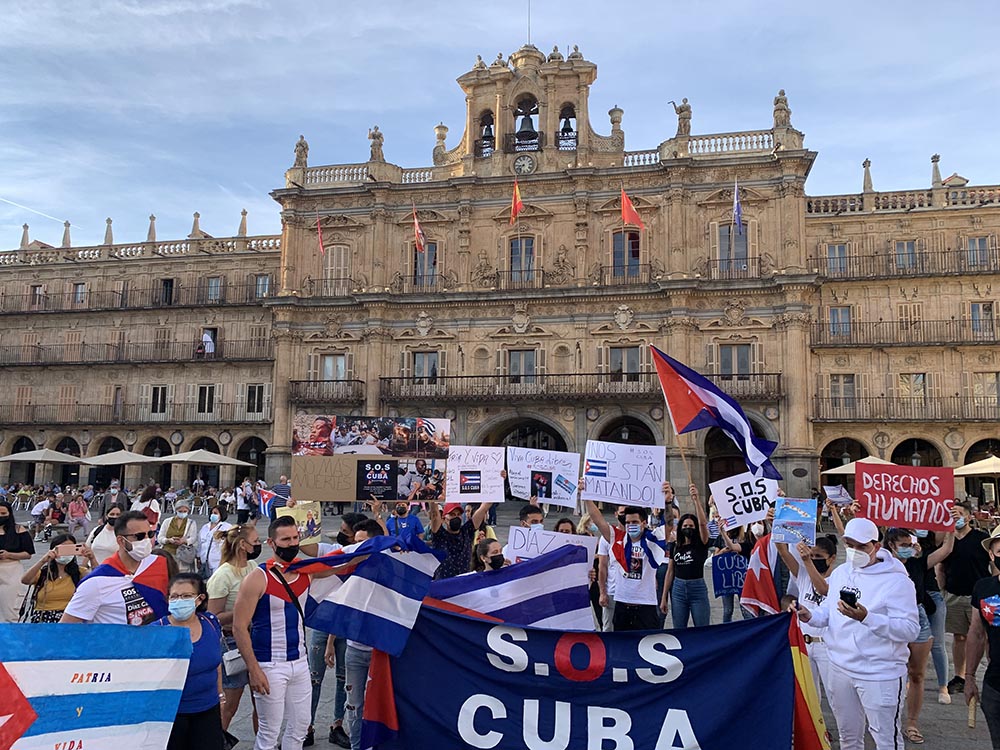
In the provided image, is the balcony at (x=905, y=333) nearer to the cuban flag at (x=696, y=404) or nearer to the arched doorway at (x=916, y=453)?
the arched doorway at (x=916, y=453)

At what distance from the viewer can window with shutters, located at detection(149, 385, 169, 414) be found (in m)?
40.2

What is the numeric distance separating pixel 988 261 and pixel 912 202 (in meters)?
3.84

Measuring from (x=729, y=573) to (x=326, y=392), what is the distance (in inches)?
1097

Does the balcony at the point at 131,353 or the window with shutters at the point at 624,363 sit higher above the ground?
the balcony at the point at 131,353

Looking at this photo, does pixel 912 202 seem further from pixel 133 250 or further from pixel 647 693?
pixel 133 250

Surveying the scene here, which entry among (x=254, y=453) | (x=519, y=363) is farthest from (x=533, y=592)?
(x=254, y=453)

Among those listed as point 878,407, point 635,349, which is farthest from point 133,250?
point 878,407

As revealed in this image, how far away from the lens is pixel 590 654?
5.75 m

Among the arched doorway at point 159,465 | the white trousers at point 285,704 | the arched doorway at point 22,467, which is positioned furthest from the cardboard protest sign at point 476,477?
the arched doorway at point 22,467

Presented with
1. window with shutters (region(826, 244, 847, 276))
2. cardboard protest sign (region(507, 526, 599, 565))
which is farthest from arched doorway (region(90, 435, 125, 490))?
cardboard protest sign (region(507, 526, 599, 565))

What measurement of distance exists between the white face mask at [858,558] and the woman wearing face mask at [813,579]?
2.55 ft

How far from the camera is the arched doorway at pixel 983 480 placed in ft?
104

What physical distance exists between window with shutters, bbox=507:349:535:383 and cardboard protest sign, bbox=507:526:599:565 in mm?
24767

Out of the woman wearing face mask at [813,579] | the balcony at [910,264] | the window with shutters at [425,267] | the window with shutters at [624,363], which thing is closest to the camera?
the woman wearing face mask at [813,579]
